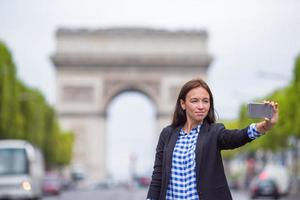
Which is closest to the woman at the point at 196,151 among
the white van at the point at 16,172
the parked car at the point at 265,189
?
the white van at the point at 16,172

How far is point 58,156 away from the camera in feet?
282

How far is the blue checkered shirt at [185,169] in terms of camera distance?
680 centimetres

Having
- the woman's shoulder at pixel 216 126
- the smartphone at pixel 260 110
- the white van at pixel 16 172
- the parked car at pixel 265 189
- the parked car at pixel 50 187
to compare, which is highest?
the smartphone at pixel 260 110

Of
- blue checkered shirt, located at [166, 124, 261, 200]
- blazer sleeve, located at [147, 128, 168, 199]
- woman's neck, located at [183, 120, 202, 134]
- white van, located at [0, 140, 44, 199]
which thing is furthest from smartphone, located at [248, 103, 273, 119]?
white van, located at [0, 140, 44, 199]

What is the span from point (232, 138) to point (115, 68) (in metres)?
79.8

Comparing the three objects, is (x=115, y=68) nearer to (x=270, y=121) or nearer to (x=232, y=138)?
(x=232, y=138)

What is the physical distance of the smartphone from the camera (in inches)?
259

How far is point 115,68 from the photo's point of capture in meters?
86.4

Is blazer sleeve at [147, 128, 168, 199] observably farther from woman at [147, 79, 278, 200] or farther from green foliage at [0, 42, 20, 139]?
green foliage at [0, 42, 20, 139]

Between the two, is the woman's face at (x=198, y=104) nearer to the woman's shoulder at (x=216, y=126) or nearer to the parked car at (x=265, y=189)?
the woman's shoulder at (x=216, y=126)

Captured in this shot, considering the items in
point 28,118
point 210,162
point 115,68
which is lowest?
point 28,118

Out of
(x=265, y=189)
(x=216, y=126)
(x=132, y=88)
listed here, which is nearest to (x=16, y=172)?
(x=265, y=189)

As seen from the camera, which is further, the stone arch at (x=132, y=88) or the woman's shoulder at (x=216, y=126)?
the stone arch at (x=132, y=88)

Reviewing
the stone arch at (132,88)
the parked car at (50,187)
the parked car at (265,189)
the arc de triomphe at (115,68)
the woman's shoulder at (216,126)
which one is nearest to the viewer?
the woman's shoulder at (216,126)
